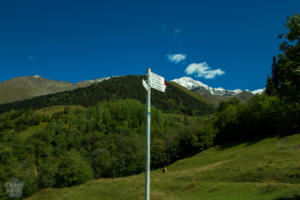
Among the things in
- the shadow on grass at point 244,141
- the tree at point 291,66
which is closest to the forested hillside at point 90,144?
the shadow on grass at point 244,141

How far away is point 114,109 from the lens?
168625 millimetres

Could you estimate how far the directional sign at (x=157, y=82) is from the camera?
9336 mm

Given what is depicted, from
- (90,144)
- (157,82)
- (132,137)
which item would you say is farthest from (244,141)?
(90,144)

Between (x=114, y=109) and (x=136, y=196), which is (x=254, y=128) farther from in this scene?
(x=114, y=109)

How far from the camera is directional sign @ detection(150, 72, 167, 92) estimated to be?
9336 millimetres

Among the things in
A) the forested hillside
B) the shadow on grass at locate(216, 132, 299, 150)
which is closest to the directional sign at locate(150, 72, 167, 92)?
the shadow on grass at locate(216, 132, 299, 150)

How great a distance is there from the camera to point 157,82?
31.4ft

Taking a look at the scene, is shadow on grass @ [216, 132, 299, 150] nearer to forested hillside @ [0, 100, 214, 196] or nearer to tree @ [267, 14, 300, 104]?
forested hillside @ [0, 100, 214, 196]

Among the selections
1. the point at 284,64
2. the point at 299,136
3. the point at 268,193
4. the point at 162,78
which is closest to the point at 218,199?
the point at 268,193

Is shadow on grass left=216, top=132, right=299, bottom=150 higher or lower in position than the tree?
lower

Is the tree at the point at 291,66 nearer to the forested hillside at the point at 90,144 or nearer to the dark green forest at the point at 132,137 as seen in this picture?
the dark green forest at the point at 132,137

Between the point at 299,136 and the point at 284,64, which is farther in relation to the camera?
the point at 299,136

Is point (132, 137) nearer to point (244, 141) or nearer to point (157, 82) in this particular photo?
point (244, 141)

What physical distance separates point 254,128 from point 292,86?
201 ft
